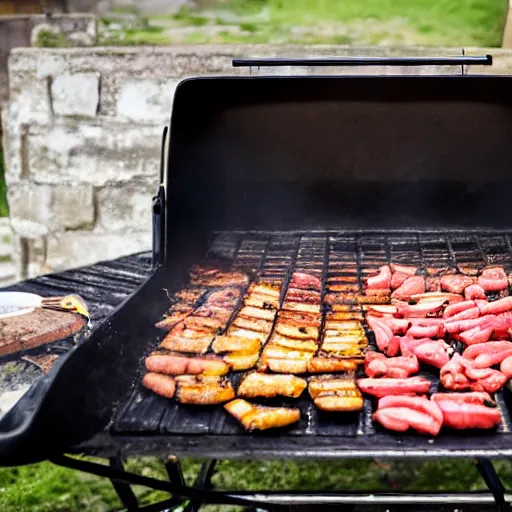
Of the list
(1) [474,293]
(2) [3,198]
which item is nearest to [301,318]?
(1) [474,293]

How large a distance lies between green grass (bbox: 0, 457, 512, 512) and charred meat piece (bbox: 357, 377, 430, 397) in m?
1.51

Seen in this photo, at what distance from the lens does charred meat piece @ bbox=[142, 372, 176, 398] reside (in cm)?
183

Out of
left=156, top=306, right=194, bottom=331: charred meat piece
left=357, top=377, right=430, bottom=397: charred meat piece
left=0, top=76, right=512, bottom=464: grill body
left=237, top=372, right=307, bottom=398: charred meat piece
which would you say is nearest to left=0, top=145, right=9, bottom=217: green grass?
left=0, top=76, right=512, bottom=464: grill body

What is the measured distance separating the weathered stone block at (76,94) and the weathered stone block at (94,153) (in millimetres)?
121

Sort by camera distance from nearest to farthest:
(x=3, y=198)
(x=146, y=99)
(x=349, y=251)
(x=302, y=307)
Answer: (x=302, y=307)
(x=349, y=251)
(x=146, y=99)
(x=3, y=198)

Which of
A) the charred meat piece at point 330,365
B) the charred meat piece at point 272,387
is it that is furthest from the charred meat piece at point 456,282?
the charred meat piece at point 272,387

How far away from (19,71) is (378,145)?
3.10 metres

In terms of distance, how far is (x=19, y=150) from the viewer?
15.8 feet

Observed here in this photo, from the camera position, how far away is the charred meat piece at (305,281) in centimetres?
283

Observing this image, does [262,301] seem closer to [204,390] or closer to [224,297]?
[224,297]

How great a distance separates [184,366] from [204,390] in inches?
7.7

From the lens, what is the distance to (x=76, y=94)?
468cm

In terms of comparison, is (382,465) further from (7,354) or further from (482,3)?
(482,3)

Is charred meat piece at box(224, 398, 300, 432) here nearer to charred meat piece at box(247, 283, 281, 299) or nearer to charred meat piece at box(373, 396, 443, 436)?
charred meat piece at box(373, 396, 443, 436)
